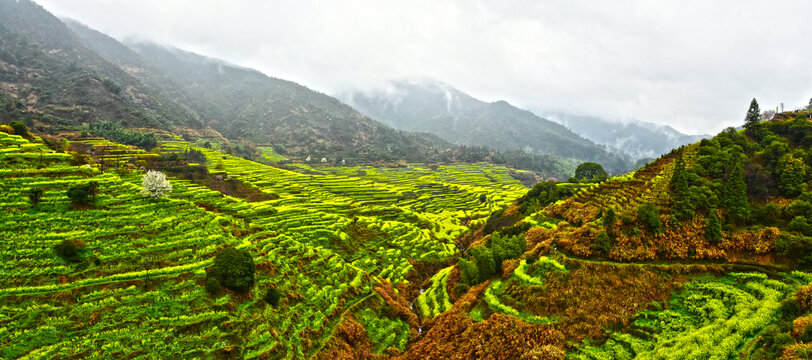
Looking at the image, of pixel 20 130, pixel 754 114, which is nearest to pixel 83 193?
pixel 20 130

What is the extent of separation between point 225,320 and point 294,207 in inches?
1203

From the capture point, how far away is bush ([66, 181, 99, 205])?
27.9m

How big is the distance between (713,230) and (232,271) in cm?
3619

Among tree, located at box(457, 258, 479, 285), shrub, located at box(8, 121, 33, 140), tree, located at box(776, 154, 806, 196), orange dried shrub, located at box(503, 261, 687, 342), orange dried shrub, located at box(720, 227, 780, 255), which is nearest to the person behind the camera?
orange dried shrub, located at box(503, 261, 687, 342)

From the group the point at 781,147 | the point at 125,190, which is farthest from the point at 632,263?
the point at 125,190

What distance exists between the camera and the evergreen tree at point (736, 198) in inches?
979

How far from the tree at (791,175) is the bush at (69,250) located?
5476 centimetres

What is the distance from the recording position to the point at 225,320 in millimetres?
21797

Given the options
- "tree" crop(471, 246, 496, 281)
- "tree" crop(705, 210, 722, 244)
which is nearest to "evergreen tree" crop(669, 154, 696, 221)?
"tree" crop(705, 210, 722, 244)

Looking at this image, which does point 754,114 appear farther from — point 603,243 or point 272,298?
point 272,298

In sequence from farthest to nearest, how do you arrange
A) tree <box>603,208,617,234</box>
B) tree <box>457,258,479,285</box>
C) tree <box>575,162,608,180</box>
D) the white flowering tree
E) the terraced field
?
tree <box>575,162,608,180</box>
tree <box>457,258,479,285</box>
the white flowering tree
tree <box>603,208,617,234</box>
the terraced field

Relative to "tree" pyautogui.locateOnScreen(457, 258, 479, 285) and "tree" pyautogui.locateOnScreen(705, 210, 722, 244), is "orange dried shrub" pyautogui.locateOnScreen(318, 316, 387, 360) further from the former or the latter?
"tree" pyautogui.locateOnScreen(705, 210, 722, 244)

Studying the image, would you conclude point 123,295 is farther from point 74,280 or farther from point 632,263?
point 632,263

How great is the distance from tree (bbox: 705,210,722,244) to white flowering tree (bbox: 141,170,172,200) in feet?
161
